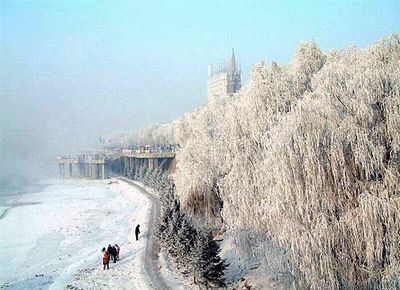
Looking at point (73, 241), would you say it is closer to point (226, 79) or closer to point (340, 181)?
point (340, 181)

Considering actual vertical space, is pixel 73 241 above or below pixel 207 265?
below

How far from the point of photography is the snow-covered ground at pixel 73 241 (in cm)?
1628

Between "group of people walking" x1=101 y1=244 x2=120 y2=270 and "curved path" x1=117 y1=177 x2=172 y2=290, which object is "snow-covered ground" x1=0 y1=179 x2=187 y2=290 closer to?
"curved path" x1=117 y1=177 x2=172 y2=290

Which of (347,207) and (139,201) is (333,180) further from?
(139,201)

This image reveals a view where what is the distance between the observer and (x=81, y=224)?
94.5ft

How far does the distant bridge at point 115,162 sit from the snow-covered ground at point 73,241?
43.0ft

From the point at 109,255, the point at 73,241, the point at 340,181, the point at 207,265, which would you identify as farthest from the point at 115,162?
the point at 340,181

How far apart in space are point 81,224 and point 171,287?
1607cm

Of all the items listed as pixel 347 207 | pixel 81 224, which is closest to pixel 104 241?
pixel 81 224

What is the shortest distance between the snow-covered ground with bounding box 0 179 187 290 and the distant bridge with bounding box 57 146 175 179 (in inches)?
516

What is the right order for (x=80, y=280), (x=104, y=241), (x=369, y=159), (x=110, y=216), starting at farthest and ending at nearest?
(x=110, y=216) → (x=104, y=241) → (x=80, y=280) → (x=369, y=159)

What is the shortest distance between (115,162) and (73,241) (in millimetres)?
46809

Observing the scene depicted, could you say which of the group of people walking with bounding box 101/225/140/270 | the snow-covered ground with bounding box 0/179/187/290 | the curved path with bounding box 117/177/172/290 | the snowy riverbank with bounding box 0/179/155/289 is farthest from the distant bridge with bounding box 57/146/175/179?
the group of people walking with bounding box 101/225/140/270

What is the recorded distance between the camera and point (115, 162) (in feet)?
229
